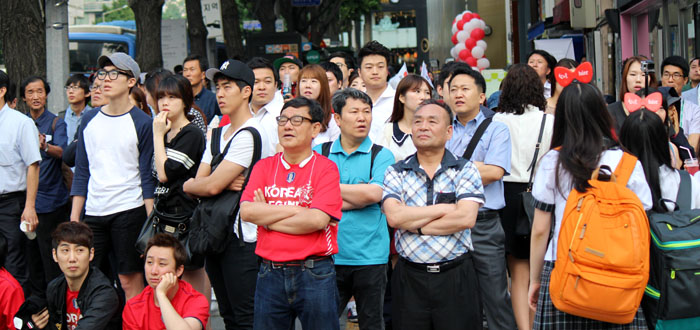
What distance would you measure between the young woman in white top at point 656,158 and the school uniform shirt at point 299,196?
5.50 feet

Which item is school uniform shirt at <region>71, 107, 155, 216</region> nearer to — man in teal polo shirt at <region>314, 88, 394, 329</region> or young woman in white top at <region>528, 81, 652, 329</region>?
man in teal polo shirt at <region>314, 88, 394, 329</region>

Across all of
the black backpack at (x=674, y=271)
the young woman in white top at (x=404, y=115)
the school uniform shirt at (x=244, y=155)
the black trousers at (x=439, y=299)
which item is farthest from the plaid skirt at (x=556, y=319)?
the school uniform shirt at (x=244, y=155)

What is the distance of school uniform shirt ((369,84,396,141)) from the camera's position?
22.0 ft

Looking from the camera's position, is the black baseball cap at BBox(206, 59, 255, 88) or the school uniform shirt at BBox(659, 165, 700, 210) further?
the black baseball cap at BBox(206, 59, 255, 88)

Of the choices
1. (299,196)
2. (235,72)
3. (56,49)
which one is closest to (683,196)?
(299,196)

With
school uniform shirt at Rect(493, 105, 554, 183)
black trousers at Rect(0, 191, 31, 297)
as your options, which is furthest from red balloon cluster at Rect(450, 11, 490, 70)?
black trousers at Rect(0, 191, 31, 297)

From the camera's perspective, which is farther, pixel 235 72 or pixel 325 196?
pixel 235 72

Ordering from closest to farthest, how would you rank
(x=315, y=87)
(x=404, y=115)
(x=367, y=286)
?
1. (x=367, y=286)
2. (x=404, y=115)
3. (x=315, y=87)

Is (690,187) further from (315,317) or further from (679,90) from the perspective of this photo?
(679,90)

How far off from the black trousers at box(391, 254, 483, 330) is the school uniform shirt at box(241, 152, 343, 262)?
0.50 m

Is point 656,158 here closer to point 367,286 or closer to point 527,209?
point 527,209

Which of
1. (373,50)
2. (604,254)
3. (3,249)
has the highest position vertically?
(373,50)

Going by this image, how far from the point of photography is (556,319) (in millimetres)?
4012

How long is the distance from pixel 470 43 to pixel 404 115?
18.7m
